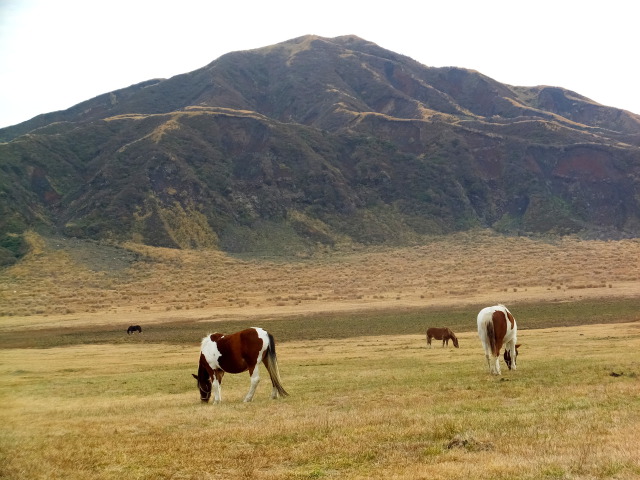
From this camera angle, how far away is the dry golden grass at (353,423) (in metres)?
9.34

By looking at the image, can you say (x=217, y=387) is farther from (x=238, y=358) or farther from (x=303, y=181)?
(x=303, y=181)

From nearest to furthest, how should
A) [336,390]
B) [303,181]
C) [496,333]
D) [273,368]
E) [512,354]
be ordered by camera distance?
[273,368] → [336,390] → [496,333] → [512,354] → [303,181]

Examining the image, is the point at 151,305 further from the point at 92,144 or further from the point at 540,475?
the point at 92,144

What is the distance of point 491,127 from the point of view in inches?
A: 6944

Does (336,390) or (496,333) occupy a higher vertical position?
(496,333)

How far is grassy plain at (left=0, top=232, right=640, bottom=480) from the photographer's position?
983 cm

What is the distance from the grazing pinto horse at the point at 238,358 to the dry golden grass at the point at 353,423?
72 centimetres

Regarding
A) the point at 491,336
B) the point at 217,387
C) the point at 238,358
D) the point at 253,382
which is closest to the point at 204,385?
the point at 217,387

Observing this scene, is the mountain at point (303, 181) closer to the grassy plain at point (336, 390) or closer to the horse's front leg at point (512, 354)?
the grassy plain at point (336, 390)

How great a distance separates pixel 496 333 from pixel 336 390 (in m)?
6.37

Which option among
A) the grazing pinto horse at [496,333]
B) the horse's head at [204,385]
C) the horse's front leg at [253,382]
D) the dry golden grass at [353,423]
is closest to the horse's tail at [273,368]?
the horse's front leg at [253,382]

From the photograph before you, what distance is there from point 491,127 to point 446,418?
175115 millimetres

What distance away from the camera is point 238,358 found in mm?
19266

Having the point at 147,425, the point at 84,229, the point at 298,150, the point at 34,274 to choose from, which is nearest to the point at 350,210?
the point at 298,150
